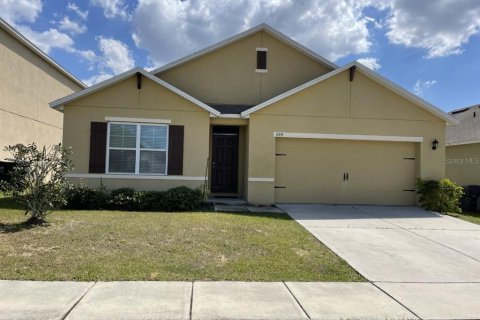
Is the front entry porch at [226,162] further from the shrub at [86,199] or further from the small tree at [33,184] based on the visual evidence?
the small tree at [33,184]

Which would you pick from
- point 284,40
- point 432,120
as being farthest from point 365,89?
point 284,40

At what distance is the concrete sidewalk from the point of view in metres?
4.37

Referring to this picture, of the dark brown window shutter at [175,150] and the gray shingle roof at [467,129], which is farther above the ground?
the gray shingle roof at [467,129]

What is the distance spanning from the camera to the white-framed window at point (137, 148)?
1284 cm

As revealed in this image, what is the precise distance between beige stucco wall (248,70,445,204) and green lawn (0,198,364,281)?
3.72 metres

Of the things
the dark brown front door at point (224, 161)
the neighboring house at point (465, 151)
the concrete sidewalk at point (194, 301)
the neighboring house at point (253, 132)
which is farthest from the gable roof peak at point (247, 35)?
the concrete sidewalk at point (194, 301)

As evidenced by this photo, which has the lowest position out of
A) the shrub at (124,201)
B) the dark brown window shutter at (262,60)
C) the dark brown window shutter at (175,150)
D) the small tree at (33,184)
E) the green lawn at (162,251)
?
the green lawn at (162,251)

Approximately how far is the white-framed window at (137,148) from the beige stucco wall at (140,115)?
0.34 meters

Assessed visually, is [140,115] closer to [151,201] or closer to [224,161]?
[151,201]

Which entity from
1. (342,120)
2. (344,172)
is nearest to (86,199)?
(344,172)

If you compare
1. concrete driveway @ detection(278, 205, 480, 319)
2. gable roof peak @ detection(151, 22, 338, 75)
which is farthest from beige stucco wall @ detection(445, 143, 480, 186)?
gable roof peak @ detection(151, 22, 338, 75)

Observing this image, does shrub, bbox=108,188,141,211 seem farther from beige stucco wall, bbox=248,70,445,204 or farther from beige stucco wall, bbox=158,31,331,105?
beige stucco wall, bbox=158,31,331,105

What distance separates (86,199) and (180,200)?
2.81 meters

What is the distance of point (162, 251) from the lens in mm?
6840
